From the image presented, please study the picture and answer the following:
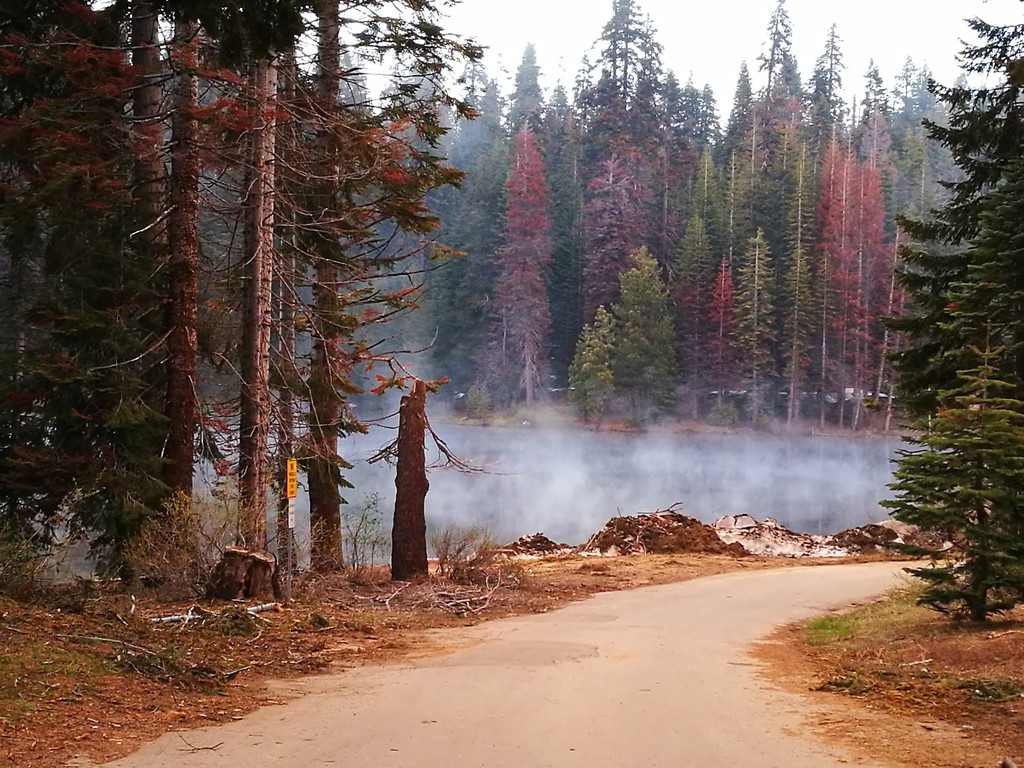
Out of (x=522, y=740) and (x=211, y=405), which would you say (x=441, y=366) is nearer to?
(x=211, y=405)

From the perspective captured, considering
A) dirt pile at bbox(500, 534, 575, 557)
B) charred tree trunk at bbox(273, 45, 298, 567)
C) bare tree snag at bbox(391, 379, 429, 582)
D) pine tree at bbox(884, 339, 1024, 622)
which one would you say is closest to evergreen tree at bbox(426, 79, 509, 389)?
dirt pile at bbox(500, 534, 575, 557)

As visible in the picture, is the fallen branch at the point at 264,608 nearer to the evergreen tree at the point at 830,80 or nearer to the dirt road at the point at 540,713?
the dirt road at the point at 540,713

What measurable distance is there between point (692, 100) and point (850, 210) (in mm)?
27509

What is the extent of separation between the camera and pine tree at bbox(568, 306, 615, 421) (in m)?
57.5

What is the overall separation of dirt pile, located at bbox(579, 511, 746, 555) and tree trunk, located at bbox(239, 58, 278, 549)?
35.6 feet

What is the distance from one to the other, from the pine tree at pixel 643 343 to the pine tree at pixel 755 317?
173 inches

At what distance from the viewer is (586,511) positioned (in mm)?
38969

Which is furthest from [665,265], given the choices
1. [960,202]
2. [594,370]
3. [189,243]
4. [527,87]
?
[189,243]

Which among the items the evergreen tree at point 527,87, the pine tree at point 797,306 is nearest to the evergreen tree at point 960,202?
the pine tree at point 797,306

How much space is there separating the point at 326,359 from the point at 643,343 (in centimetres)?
4362

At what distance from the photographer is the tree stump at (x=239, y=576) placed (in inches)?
442

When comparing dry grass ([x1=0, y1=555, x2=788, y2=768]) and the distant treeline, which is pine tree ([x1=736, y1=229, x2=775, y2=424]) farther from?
dry grass ([x1=0, y1=555, x2=788, y2=768])

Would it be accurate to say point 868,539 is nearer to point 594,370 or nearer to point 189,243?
point 189,243

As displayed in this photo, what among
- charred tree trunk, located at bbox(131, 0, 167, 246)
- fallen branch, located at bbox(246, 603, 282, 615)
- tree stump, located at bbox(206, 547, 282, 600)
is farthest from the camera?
charred tree trunk, located at bbox(131, 0, 167, 246)
